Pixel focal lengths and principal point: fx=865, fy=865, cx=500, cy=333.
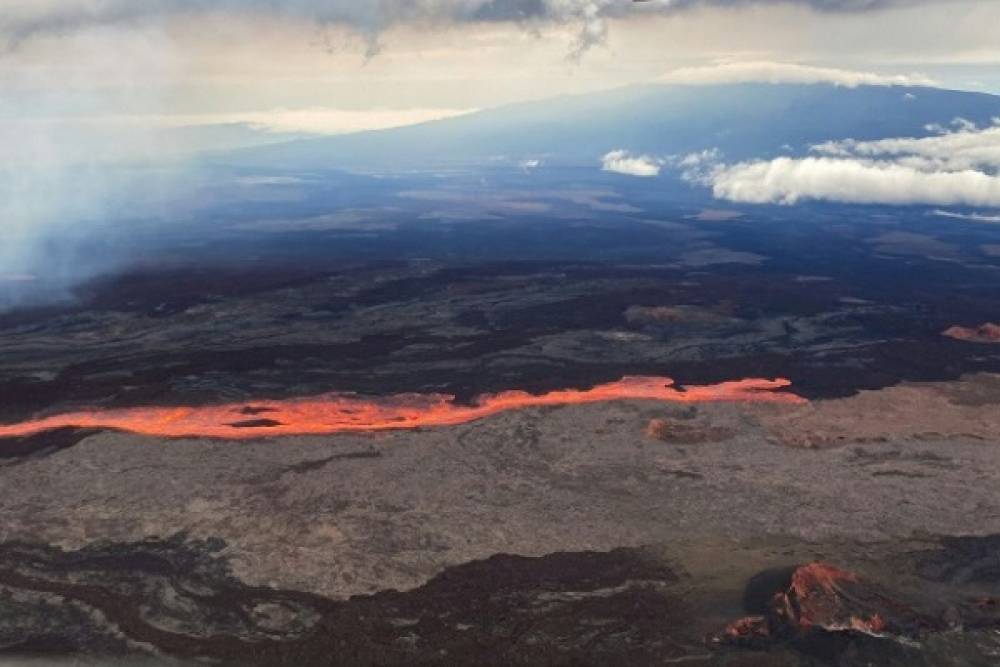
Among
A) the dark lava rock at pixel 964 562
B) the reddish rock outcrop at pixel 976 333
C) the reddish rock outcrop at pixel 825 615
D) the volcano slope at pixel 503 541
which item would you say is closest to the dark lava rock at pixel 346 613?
the volcano slope at pixel 503 541

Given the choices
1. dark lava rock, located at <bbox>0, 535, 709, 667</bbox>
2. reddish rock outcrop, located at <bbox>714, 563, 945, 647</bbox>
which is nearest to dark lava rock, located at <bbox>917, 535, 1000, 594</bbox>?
reddish rock outcrop, located at <bbox>714, 563, 945, 647</bbox>

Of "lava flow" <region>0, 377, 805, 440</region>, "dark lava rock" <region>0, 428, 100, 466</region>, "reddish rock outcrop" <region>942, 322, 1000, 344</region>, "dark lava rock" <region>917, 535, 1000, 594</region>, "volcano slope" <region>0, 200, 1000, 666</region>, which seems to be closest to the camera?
"volcano slope" <region>0, 200, 1000, 666</region>

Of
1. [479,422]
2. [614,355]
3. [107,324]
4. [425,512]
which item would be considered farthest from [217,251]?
[425,512]

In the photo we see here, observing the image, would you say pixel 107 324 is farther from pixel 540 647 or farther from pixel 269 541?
pixel 540 647

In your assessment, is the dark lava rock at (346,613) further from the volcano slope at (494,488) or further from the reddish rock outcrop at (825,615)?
the reddish rock outcrop at (825,615)

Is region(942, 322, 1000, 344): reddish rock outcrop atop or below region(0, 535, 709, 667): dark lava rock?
atop

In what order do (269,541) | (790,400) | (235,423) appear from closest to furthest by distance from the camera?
(269,541)
(235,423)
(790,400)

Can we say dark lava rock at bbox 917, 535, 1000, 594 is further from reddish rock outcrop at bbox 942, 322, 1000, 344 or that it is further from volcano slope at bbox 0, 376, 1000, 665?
reddish rock outcrop at bbox 942, 322, 1000, 344
